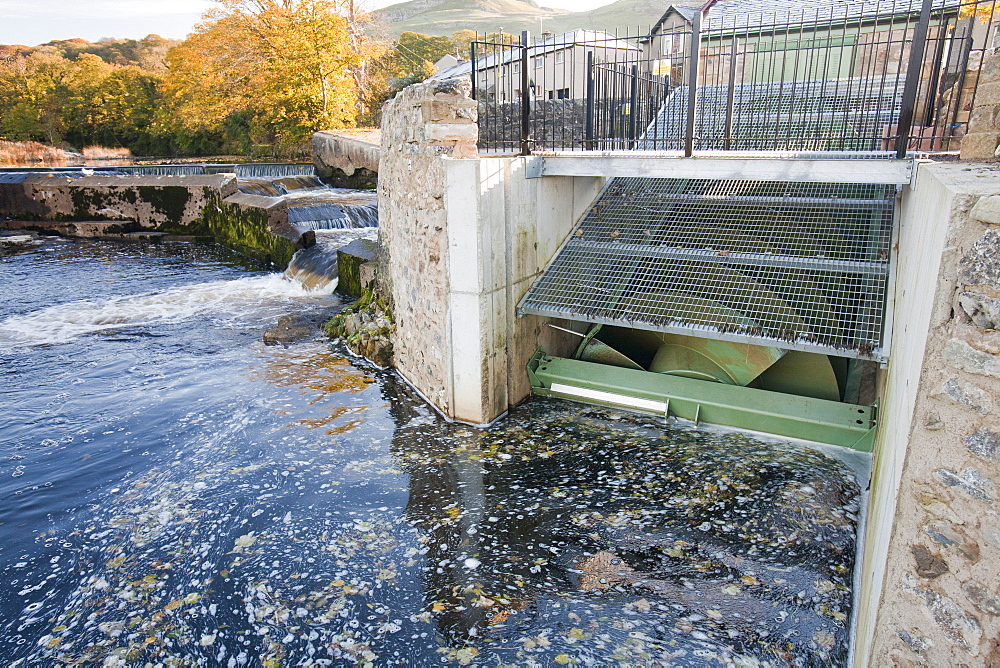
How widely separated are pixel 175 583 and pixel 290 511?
0.97 meters

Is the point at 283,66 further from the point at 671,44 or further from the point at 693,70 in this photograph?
the point at 693,70

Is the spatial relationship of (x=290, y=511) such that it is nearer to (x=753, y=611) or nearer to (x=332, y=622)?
(x=332, y=622)

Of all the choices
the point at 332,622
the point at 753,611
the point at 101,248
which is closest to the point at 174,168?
the point at 101,248

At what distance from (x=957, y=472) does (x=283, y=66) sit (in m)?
26.6

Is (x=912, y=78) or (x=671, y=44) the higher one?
(x=671, y=44)

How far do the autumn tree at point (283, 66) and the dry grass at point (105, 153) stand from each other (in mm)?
9427


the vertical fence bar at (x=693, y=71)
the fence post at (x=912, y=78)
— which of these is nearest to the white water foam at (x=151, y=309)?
the vertical fence bar at (x=693, y=71)

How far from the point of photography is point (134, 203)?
678 inches

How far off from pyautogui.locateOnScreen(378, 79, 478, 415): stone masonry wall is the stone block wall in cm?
403

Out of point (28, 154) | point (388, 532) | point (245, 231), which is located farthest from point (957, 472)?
point (28, 154)

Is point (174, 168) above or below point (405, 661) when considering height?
above

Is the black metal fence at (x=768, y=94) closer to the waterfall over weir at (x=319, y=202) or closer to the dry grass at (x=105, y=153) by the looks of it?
the waterfall over weir at (x=319, y=202)

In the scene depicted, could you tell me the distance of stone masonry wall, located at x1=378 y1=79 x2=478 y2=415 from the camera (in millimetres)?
6094

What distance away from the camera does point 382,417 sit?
6656mm
